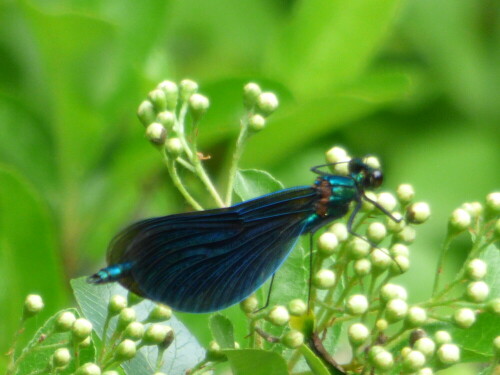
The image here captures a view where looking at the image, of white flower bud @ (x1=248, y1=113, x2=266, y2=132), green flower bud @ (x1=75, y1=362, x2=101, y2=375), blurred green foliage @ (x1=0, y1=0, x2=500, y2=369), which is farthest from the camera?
blurred green foliage @ (x1=0, y1=0, x2=500, y2=369)

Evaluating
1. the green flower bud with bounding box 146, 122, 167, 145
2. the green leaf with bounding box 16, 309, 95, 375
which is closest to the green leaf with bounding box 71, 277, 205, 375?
the green leaf with bounding box 16, 309, 95, 375

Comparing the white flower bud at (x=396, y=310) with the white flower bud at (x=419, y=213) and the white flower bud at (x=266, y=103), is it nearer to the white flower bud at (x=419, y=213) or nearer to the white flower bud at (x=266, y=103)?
the white flower bud at (x=419, y=213)

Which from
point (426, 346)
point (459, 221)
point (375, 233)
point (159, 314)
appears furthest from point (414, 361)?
Result: point (159, 314)

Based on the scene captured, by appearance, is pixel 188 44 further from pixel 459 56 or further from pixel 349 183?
pixel 349 183

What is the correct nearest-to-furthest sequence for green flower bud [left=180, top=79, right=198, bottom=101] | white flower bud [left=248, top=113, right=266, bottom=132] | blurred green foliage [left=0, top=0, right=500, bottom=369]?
white flower bud [left=248, top=113, right=266, bottom=132] < green flower bud [left=180, top=79, right=198, bottom=101] < blurred green foliage [left=0, top=0, right=500, bottom=369]

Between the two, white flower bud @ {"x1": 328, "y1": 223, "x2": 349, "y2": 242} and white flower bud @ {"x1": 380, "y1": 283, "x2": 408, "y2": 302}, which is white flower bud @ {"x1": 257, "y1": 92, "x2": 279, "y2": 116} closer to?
white flower bud @ {"x1": 328, "y1": 223, "x2": 349, "y2": 242}

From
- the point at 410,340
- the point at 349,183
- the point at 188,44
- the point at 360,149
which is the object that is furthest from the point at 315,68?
the point at 410,340
